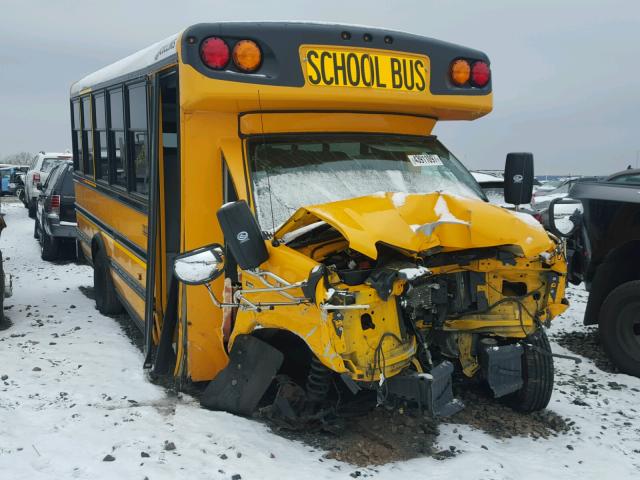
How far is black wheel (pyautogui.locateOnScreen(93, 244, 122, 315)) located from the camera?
24.1 feet

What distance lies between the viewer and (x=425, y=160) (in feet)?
16.2

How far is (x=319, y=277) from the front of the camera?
11.1ft

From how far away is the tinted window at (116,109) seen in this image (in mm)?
6195

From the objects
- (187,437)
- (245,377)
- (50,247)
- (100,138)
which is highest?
(100,138)

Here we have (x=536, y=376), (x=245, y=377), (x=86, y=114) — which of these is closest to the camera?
Result: (x=245, y=377)

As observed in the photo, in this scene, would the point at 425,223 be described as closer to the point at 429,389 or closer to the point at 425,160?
the point at 429,389

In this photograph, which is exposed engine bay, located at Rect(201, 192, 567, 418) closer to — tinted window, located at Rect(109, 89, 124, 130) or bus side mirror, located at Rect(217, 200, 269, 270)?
bus side mirror, located at Rect(217, 200, 269, 270)

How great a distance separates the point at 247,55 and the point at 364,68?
0.83m

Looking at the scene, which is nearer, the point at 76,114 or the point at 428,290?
the point at 428,290

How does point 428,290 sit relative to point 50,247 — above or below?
above

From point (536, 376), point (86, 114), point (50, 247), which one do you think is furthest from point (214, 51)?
point (50, 247)

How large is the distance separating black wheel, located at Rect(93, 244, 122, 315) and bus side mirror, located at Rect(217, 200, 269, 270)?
4.07m

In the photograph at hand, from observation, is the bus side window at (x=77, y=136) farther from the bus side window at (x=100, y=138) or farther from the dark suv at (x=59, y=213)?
the dark suv at (x=59, y=213)

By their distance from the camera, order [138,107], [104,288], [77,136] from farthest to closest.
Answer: [77,136] < [104,288] < [138,107]
